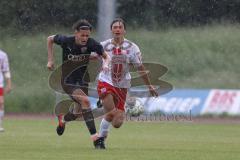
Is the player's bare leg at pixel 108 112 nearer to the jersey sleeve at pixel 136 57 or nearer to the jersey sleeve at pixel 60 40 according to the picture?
the jersey sleeve at pixel 136 57

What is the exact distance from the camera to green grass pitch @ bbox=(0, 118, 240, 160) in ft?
39.9

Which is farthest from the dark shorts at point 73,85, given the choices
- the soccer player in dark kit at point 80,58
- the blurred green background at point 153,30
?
the blurred green background at point 153,30

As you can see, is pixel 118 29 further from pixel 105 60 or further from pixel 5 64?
pixel 5 64

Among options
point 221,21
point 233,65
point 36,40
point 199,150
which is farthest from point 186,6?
point 199,150

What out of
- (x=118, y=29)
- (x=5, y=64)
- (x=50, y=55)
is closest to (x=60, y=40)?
(x=50, y=55)

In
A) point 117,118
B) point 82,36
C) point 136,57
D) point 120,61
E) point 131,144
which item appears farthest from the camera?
point 131,144

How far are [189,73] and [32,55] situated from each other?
8.04 meters

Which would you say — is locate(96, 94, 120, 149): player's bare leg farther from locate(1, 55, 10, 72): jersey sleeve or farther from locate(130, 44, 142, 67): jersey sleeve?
locate(1, 55, 10, 72): jersey sleeve

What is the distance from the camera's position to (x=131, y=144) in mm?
14977

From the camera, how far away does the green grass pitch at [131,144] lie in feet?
39.9

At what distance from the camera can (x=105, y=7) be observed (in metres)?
24.6

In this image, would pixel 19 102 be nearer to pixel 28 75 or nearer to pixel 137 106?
pixel 28 75

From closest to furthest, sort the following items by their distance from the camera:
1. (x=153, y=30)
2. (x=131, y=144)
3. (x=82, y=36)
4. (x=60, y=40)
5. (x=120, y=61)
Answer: (x=82, y=36), (x=60, y=40), (x=120, y=61), (x=131, y=144), (x=153, y=30)

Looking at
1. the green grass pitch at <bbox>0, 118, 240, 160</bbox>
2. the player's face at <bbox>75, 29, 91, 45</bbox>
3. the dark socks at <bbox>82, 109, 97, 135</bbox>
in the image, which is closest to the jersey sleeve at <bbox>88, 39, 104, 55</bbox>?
the player's face at <bbox>75, 29, 91, 45</bbox>
